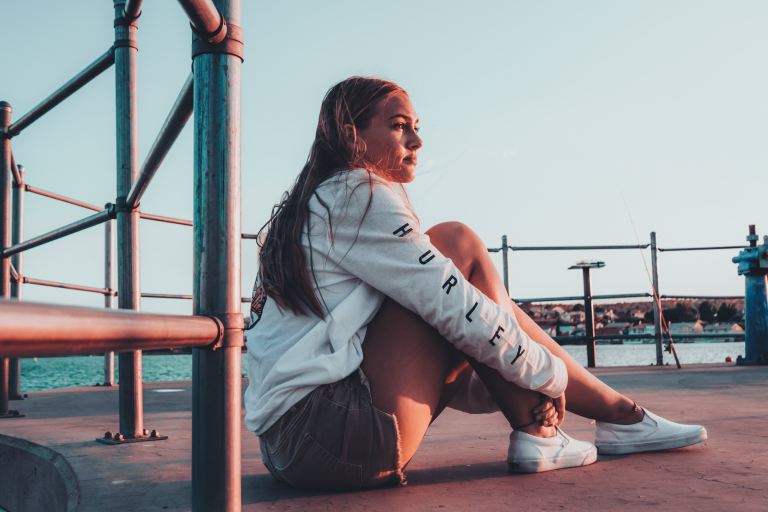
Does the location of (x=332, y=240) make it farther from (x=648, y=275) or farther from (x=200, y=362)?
(x=648, y=275)

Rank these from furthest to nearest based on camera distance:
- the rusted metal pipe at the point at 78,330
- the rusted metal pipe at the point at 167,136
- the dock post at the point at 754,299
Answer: the dock post at the point at 754,299
the rusted metal pipe at the point at 167,136
the rusted metal pipe at the point at 78,330

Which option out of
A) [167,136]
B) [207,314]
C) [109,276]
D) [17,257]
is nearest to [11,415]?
[17,257]

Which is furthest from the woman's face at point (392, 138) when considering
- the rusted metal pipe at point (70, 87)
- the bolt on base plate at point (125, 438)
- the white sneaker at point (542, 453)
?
the bolt on base plate at point (125, 438)

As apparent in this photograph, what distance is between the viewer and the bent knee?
54.5 inches

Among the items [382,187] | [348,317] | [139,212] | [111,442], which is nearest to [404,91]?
[382,187]

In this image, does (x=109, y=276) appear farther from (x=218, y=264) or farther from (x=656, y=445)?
(x=218, y=264)

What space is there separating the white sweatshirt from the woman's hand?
7cm

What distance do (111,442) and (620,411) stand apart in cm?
121

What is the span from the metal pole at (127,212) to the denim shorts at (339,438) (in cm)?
69

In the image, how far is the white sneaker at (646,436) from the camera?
1553mm

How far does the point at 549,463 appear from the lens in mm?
1376

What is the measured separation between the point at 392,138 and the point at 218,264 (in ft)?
2.85

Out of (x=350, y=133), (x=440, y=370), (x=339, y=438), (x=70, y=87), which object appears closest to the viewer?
(x=339, y=438)

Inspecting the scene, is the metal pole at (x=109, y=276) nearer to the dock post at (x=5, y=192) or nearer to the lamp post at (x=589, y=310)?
the dock post at (x=5, y=192)
